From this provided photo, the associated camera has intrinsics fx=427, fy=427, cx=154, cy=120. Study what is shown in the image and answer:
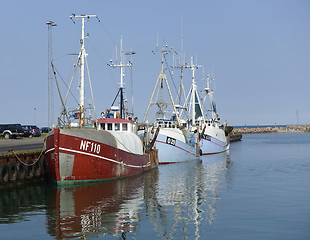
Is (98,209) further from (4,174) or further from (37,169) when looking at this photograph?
(37,169)

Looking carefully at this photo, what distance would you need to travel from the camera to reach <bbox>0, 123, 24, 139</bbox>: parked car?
7594 cm

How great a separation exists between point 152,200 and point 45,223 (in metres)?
9.69

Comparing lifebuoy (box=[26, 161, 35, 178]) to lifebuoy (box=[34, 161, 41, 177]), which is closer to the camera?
lifebuoy (box=[26, 161, 35, 178])

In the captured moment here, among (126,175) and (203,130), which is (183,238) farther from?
(203,130)

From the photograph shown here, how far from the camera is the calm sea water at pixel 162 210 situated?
22.2 m

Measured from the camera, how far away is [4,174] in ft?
118

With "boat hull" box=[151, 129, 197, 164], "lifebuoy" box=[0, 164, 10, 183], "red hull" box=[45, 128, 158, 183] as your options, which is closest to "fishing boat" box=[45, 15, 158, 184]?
"red hull" box=[45, 128, 158, 183]

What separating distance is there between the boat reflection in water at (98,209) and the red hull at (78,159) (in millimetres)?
904

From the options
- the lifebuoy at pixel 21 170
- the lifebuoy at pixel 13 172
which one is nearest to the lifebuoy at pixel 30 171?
the lifebuoy at pixel 21 170

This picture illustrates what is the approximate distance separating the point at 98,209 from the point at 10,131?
53511 millimetres

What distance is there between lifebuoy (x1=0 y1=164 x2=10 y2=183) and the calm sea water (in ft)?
3.62

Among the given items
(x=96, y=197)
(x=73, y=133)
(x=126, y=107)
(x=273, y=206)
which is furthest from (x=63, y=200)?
(x=126, y=107)

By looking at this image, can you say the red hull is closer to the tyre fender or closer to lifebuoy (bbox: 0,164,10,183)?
the tyre fender

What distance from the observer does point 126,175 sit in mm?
42312
